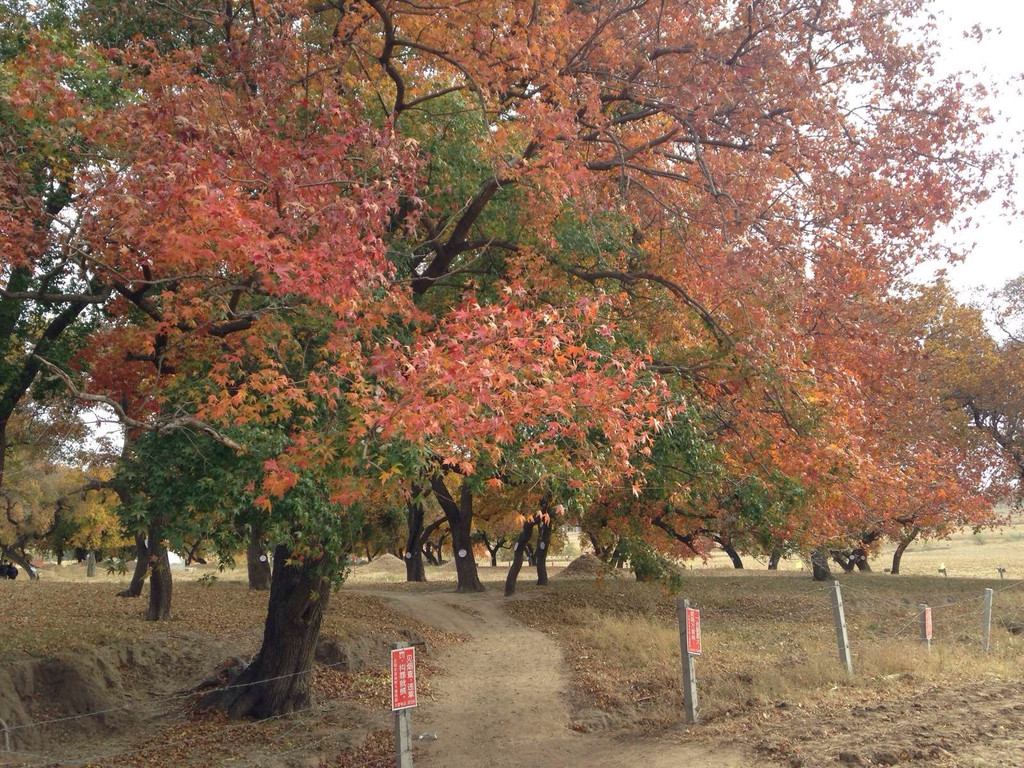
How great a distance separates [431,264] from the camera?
37.8ft

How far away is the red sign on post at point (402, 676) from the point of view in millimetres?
6700

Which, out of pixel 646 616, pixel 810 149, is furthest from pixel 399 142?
pixel 646 616

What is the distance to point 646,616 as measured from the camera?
20844 millimetres

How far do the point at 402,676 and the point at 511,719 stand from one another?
209 inches

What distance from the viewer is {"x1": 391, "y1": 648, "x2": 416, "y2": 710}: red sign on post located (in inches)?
264

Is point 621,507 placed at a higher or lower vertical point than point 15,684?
higher

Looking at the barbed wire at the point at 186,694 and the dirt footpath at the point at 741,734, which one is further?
the barbed wire at the point at 186,694

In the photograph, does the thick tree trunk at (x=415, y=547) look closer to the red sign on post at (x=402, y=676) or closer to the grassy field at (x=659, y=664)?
the grassy field at (x=659, y=664)

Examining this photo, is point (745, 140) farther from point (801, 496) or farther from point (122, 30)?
point (122, 30)

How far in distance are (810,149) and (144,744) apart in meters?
11.3

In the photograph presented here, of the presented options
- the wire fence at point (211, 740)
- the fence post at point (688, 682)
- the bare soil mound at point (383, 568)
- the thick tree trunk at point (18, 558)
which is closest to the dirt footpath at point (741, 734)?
the fence post at point (688, 682)

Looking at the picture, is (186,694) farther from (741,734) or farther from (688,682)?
(741,734)

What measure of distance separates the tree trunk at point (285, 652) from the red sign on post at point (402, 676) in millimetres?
4603

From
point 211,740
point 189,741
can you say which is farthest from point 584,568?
point 189,741
